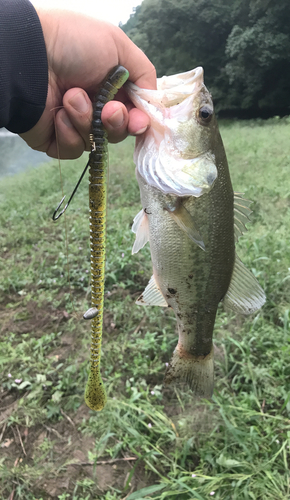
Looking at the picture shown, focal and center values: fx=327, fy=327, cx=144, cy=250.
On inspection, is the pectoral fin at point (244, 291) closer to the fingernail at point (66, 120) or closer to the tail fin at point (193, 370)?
the tail fin at point (193, 370)

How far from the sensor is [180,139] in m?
1.34

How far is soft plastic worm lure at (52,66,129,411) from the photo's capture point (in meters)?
1.17

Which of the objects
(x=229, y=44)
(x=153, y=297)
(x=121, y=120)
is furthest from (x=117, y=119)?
(x=229, y=44)

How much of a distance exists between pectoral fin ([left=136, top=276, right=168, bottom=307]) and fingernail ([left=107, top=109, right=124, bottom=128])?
732 mm

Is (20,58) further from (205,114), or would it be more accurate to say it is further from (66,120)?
(205,114)

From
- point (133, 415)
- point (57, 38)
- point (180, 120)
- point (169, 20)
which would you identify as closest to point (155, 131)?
point (180, 120)

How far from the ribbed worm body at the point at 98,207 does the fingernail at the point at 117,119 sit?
4 cm

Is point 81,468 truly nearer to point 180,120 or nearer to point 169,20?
point 180,120

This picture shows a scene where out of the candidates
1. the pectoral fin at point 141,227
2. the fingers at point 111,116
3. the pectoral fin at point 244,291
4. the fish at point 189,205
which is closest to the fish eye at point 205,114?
the fish at point 189,205

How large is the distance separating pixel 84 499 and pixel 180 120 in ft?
7.82

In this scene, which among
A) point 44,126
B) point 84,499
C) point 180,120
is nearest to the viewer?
point 180,120

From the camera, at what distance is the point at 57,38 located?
1.43 metres

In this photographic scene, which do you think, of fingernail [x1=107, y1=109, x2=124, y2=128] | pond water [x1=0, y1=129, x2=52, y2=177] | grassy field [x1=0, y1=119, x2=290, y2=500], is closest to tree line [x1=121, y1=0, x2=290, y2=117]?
pond water [x1=0, y1=129, x2=52, y2=177]

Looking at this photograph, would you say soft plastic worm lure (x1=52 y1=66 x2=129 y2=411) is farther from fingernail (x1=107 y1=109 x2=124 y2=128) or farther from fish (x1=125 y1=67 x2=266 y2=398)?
fish (x1=125 y1=67 x2=266 y2=398)
